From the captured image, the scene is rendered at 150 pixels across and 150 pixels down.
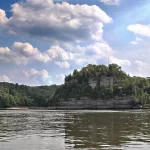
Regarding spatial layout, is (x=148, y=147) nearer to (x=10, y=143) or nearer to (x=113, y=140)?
(x=113, y=140)

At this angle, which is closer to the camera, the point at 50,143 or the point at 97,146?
the point at 97,146

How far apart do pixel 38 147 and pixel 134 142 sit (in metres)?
8.95

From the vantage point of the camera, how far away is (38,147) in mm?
29094

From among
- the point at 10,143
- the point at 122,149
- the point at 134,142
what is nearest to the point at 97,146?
the point at 122,149

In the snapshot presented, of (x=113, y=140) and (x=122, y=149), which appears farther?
(x=113, y=140)

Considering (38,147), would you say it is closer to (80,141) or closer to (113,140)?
(80,141)

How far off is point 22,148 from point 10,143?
340 cm

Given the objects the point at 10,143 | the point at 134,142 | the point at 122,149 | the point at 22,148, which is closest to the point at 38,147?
the point at 22,148

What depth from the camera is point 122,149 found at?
27812 millimetres

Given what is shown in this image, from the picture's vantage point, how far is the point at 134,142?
32.0 meters

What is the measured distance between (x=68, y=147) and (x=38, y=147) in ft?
8.16

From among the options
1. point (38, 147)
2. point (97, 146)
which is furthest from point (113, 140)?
point (38, 147)

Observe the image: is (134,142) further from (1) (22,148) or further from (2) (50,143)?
(1) (22,148)

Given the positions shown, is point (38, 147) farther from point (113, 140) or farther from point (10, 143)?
point (113, 140)
